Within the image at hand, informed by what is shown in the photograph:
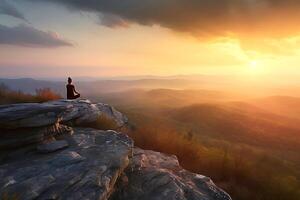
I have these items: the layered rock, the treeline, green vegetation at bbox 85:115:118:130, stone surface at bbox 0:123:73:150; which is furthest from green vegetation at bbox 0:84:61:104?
stone surface at bbox 0:123:73:150

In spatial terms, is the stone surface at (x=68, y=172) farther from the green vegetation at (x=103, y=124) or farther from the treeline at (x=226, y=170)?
the treeline at (x=226, y=170)

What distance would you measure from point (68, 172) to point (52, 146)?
1.78 metres

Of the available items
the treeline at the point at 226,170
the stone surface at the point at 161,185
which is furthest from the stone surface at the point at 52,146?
the treeline at the point at 226,170

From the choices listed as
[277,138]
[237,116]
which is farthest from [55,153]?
[237,116]

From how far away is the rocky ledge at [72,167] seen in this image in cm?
874

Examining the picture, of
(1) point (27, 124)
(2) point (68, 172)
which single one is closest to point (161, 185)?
(2) point (68, 172)

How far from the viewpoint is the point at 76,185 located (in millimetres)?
8977

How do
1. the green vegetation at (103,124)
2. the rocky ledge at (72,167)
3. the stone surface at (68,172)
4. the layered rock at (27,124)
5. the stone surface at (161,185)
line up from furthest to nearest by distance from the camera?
the green vegetation at (103,124)
the stone surface at (161,185)
the layered rock at (27,124)
the rocky ledge at (72,167)
the stone surface at (68,172)

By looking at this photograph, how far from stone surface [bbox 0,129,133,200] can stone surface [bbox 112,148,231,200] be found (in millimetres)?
777

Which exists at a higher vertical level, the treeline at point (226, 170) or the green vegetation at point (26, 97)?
the green vegetation at point (26, 97)

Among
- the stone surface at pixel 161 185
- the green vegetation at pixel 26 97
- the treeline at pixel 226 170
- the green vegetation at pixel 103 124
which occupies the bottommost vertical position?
the treeline at pixel 226 170

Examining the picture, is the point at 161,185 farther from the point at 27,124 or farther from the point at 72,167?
the point at 27,124

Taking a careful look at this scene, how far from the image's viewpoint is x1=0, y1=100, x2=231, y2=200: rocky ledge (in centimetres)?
874

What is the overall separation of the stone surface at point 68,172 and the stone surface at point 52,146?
0.18 meters
